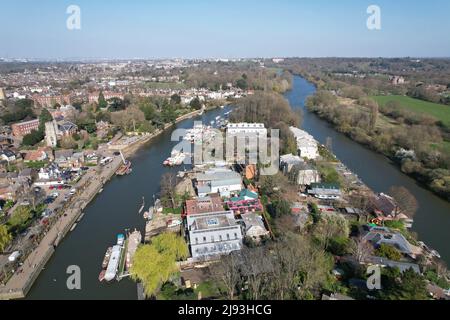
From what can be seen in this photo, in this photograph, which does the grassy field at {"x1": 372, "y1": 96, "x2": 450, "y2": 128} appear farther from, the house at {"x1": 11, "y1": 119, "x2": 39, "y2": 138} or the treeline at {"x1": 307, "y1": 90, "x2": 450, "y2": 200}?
the house at {"x1": 11, "y1": 119, "x2": 39, "y2": 138}

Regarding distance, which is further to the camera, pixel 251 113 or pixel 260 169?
pixel 251 113

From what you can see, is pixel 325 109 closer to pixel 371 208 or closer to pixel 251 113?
pixel 251 113

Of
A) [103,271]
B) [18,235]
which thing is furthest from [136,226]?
[18,235]

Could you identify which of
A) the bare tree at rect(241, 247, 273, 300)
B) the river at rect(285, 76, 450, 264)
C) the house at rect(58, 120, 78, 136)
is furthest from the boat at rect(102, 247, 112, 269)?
the house at rect(58, 120, 78, 136)

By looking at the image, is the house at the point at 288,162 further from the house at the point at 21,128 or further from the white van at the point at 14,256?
the house at the point at 21,128

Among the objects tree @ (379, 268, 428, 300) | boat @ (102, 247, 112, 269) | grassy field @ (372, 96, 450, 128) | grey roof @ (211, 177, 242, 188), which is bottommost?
boat @ (102, 247, 112, 269)
